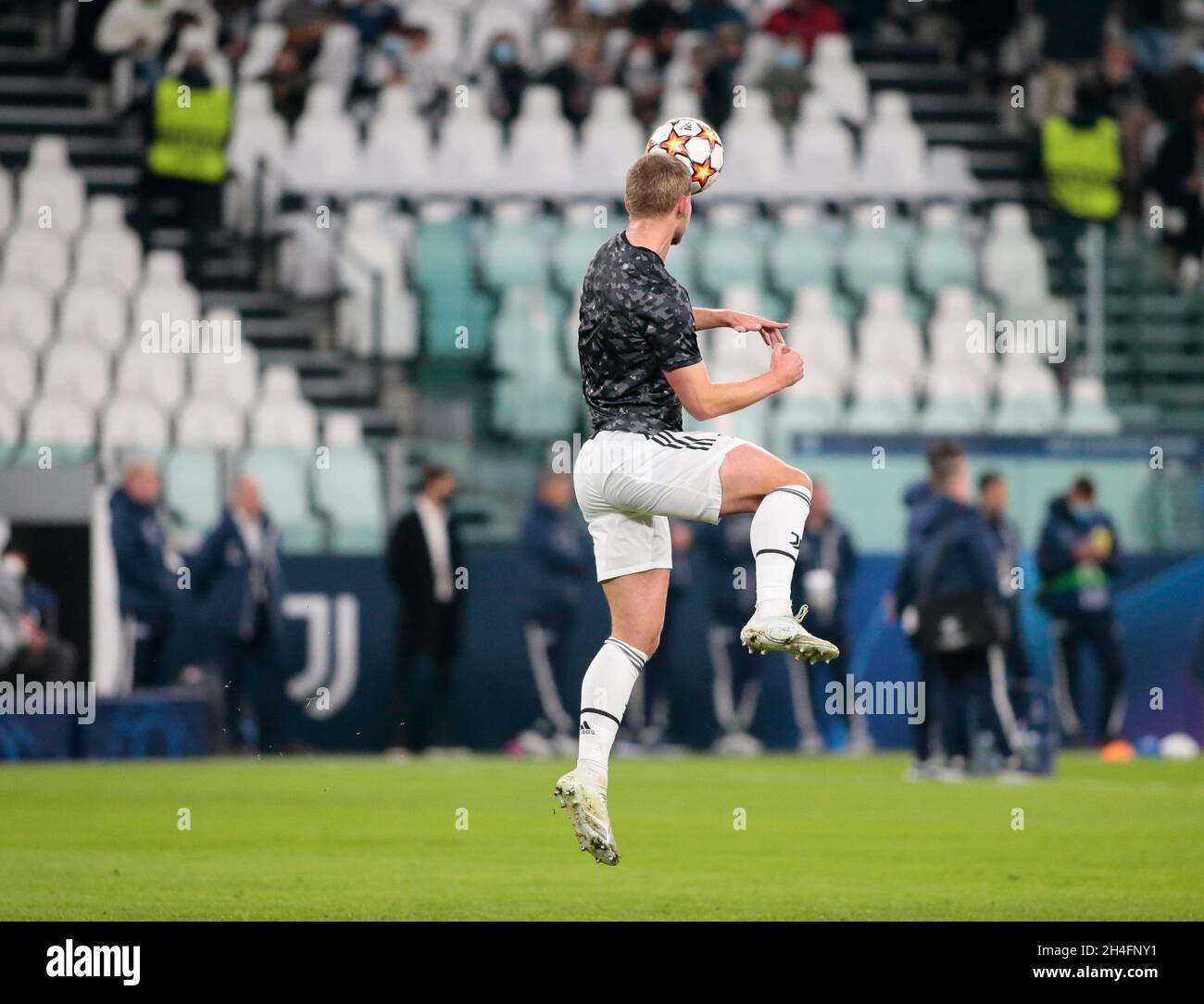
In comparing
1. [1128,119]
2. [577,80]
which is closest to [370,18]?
[577,80]

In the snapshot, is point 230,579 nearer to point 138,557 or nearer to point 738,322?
point 138,557

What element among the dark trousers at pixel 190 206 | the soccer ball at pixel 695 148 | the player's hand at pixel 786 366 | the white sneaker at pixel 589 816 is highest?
the dark trousers at pixel 190 206

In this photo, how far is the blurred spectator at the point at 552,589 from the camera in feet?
62.9

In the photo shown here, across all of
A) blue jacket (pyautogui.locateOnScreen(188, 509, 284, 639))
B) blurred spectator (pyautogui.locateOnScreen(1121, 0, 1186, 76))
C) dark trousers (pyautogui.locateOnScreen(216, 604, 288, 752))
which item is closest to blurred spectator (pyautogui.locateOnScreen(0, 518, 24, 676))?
blue jacket (pyautogui.locateOnScreen(188, 509, 284, 639))

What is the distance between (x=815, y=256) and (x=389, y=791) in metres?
8.95

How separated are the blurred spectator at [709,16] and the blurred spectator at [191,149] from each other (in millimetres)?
5496

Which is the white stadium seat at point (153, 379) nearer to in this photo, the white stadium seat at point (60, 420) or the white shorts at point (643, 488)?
the white stadium seat at point (60, 420)

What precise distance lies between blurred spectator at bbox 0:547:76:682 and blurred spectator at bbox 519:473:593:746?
3855 mm

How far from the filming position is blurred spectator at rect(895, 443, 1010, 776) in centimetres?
1620

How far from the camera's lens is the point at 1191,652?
20.2 m

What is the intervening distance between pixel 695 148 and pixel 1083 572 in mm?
11208

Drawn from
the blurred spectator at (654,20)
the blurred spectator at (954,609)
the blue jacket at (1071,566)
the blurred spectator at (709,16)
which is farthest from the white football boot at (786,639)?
the blurred spectator at (709,16)

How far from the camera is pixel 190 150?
2197 cm
